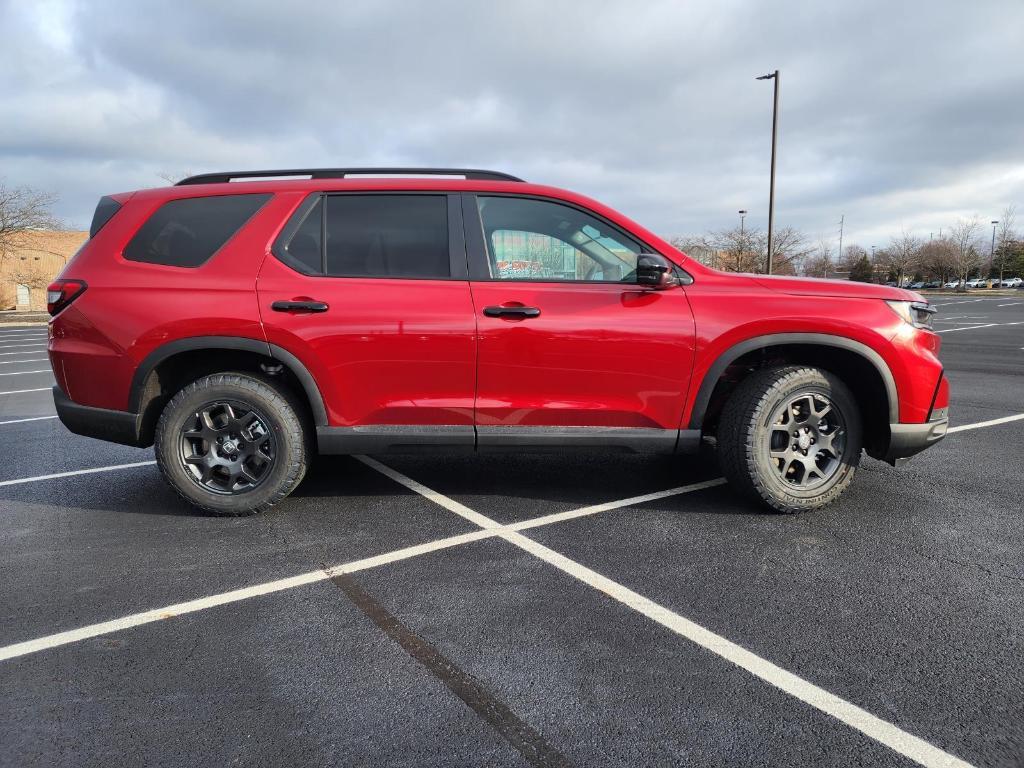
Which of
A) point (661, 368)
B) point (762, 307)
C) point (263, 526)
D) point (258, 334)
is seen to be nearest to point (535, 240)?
point (661, 368)

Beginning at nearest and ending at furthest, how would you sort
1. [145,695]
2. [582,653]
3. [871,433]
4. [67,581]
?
[145,695] < [582,653] < [67,581] < [871,433]

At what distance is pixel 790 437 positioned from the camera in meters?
3.68

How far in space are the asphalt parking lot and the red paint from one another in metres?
0.67

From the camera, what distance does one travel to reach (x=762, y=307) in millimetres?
3582

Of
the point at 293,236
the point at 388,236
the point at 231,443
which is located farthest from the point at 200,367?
the point at 388,236

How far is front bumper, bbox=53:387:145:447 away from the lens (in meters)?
3.68

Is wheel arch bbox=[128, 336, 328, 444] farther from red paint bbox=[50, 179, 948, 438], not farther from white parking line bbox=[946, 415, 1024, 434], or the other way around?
white parking line bbox=[946, 415, 1024, 434]

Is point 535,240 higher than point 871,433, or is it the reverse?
point 535,240

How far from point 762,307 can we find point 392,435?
2156 millimetres

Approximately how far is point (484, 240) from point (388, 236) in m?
0.54

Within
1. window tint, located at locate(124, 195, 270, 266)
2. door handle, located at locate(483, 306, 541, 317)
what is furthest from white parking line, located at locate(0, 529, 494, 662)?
window tint, located at locate(124, 195, 270, 266)

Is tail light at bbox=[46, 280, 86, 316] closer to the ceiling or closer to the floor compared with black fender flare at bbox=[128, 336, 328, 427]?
closer to the ceiling

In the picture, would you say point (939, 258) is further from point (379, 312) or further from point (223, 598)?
point (223, 598)

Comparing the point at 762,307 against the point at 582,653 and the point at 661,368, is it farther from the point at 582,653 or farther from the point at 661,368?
the point at 582,653
